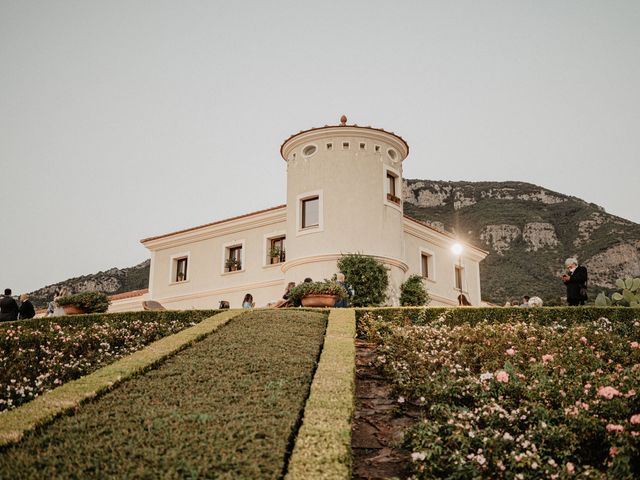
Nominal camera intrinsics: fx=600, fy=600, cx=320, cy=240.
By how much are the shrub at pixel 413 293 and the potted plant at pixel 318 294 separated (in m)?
7.89

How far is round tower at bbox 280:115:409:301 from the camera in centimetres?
2272

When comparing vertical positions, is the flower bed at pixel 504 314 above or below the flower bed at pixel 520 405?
above

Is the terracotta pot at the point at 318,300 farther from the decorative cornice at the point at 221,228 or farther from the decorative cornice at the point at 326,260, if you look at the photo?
the decorative cornice at the point at 221,228

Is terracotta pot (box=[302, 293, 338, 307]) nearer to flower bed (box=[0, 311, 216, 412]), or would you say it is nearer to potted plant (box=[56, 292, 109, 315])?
flower bed (box=[0, 311, 216, 412])

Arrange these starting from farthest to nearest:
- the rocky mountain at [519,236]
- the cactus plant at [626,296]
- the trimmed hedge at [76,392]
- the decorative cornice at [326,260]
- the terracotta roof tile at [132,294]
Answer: the rocky mountain at [519,236], the terracotta roof tile at [132,294], the decorative cornice at [326,260], the cactus plant at [626,296], the trimmed hedge at [76,392]

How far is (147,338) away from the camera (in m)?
12.3

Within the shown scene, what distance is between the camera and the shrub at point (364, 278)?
859 inches

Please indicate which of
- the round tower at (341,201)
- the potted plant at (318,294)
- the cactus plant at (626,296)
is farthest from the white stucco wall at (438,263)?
the potted plant at (318,294)

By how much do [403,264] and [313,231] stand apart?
380 cm

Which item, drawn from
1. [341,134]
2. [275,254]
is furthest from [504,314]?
[275,254]

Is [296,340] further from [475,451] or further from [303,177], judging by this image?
[303,177]

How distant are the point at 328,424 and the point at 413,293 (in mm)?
18720

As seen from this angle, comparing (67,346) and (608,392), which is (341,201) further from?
(608,392)

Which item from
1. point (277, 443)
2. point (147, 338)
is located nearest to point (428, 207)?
point (147, 338)
